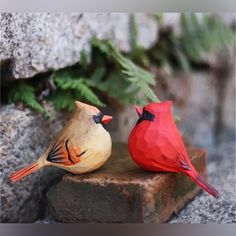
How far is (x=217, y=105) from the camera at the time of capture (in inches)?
144

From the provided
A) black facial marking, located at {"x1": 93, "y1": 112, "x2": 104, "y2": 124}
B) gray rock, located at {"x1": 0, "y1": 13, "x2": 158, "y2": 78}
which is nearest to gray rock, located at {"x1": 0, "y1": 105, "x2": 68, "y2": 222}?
gray rock, located at {"x1": 0, "y1": 13, "x2": 158, "y2": 78}

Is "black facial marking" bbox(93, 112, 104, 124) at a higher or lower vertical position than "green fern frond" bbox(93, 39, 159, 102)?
lower

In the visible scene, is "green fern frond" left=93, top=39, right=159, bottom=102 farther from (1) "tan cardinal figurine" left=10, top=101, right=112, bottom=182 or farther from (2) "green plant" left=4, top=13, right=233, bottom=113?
(1) "tan cardinal figurine" left=10, top=101, right=112, bottom=182

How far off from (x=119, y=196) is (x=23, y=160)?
493 millimetres

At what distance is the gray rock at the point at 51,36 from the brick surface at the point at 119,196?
55cm

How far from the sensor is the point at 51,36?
2.18 m

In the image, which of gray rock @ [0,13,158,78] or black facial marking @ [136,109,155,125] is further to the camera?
gray rock @ [0,13,158,78]

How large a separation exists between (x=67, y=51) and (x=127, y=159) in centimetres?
61

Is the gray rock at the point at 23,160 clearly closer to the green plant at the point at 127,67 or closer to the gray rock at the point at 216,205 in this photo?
the green plant at the point at 127,67

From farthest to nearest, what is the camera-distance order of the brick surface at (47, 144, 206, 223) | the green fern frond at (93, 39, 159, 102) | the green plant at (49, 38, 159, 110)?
the green plant at (49, 38, 159, 110), the green fern frond at (93, 39, 159, 102), the brick surface at (47, 144, 206, 223)

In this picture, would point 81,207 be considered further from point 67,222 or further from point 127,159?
point 127,159

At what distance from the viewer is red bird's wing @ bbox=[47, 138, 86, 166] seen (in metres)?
1.81

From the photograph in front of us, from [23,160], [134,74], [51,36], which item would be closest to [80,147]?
Answer: [23,160]

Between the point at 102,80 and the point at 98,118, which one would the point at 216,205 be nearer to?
the point at 98,118
